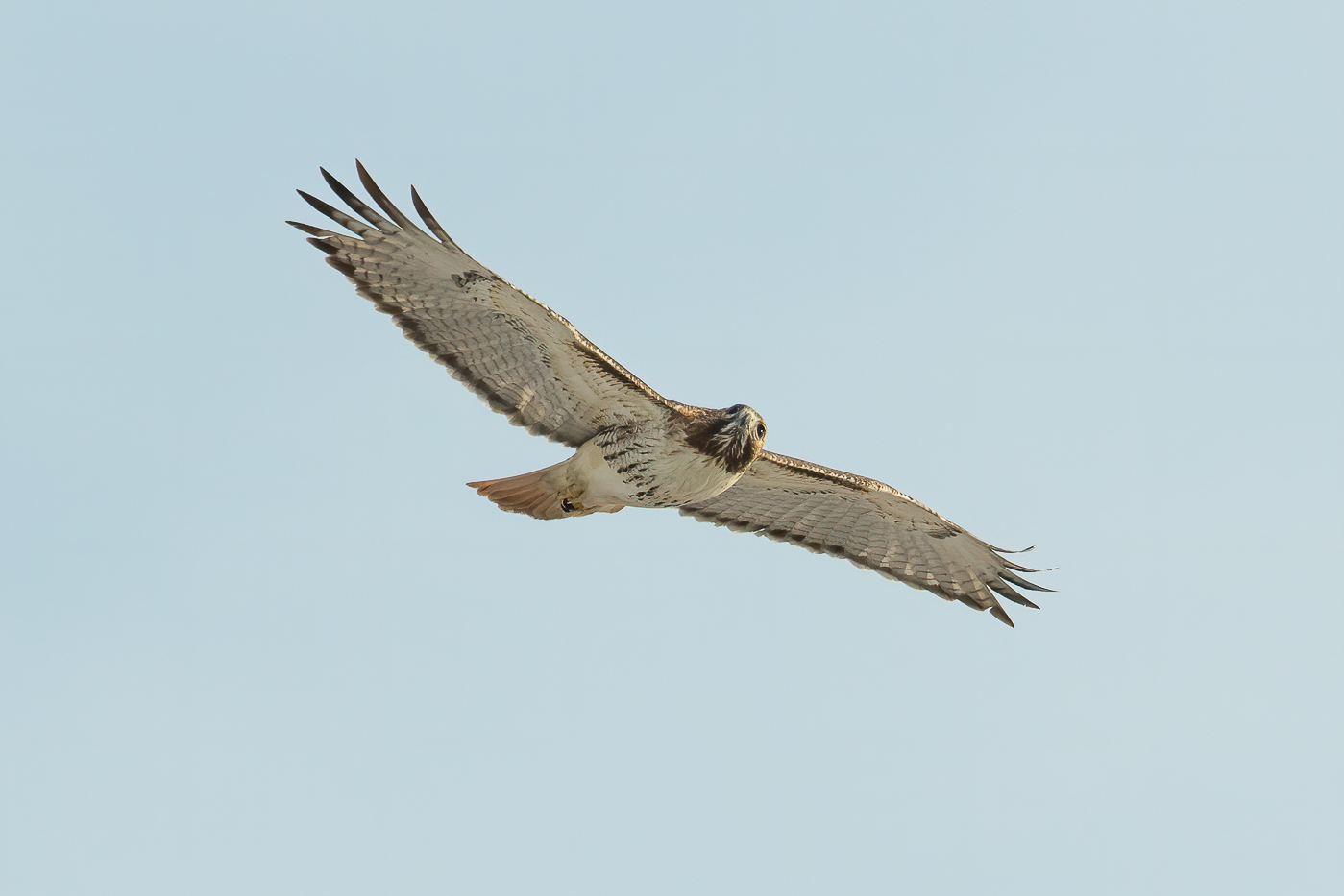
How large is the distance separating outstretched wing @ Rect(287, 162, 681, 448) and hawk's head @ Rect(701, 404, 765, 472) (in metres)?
0.42

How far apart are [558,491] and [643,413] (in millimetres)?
969

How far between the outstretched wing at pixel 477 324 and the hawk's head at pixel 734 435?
0.42 metres

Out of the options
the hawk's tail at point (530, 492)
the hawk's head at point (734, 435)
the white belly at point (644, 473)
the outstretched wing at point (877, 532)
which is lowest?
the hawk's tail at point (530, 492)

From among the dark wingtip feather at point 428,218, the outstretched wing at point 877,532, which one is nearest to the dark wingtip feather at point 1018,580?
the outstretched wing at point 877,532

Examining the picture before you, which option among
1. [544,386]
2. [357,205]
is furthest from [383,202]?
[544,386]

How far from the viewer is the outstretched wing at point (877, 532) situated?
10.8 metres

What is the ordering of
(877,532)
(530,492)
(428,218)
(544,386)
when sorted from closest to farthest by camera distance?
(428,218), (544,386), (530,492), (877,532)

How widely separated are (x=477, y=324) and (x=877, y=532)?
4179 millimetres

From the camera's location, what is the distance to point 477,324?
9086mm

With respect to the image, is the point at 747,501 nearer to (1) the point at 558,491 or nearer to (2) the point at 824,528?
(2) the point at 824,528

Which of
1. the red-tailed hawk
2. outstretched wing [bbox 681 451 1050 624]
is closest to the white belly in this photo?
the red-tailed hawk

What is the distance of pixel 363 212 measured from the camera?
881 centimetres

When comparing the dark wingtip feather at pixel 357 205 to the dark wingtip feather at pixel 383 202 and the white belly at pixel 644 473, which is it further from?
the white belly at pixel 644 473

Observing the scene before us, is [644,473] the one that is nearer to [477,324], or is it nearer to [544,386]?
[544,386]
